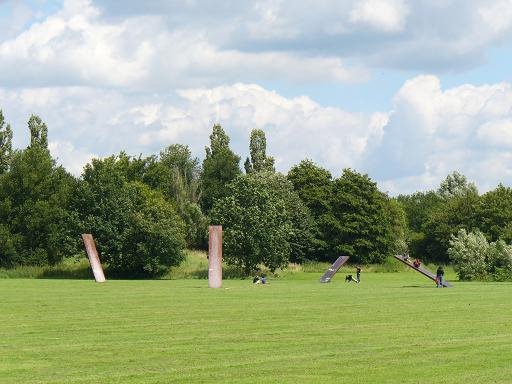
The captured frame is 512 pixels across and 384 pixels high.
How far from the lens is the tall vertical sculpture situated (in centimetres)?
6000

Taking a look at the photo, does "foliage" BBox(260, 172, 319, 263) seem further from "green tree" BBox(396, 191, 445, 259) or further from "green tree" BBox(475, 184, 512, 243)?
"green tree" BBox(396, 191, 445, 259)

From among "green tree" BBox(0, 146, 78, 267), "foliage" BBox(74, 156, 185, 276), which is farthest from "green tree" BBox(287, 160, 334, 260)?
"green tree" BBox(0, 146, 78, 267)

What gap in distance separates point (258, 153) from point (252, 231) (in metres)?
57.2

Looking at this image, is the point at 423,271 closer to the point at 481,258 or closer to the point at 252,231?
the point at 481,258

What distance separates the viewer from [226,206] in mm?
94688

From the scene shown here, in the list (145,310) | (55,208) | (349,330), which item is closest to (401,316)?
(349,330)

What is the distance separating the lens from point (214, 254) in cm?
6025

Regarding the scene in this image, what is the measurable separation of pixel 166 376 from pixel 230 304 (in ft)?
73.9

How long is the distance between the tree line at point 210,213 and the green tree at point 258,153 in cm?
15

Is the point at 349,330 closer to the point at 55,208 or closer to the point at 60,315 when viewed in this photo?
the point at 60,315

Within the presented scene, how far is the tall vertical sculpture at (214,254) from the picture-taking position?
6000 cm

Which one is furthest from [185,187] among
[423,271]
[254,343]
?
[254,343]

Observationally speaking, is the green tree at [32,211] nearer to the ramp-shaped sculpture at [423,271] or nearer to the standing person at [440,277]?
the ramp-shaped sculpture at [423,271]

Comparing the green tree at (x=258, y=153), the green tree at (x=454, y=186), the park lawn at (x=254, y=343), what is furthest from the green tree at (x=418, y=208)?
the park lawn at (x=254, y=343)
